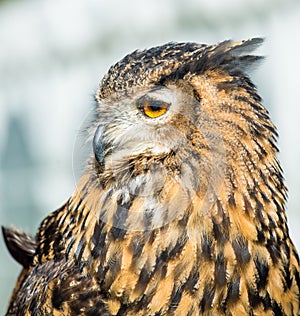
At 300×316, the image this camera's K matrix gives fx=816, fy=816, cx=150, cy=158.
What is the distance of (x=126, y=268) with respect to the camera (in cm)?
246

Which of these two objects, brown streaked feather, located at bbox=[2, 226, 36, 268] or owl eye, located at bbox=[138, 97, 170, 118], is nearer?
owl eye, located at bbox=[138, 97, 170, 118]

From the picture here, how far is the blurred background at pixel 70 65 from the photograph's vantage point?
4699 mm

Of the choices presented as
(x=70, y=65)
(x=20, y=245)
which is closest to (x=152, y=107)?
(x=20, y=245)

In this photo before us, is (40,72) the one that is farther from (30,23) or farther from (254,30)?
(254,30)

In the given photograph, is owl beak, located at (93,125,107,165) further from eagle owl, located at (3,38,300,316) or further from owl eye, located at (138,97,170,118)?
owl eye, located at (138,97,170,118)

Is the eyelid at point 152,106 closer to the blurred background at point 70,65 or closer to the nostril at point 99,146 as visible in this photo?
the nostril at point 99,146

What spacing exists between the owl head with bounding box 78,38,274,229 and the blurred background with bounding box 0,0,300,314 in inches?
78.6

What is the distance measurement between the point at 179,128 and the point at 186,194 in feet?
0.65

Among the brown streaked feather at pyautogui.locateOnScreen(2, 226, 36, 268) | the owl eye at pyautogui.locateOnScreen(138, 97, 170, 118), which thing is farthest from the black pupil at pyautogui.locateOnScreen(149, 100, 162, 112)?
the brown streaked feather at pyautogui.locateOnScreen(2, 226, 36, 268)

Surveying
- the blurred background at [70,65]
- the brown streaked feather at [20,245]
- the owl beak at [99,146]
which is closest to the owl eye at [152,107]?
the owl beak at [99,146]

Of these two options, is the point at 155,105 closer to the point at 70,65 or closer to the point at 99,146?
the point at 99,146

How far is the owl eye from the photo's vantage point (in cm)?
239

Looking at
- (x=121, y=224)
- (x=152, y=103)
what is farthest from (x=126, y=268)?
(x=152, y=103)

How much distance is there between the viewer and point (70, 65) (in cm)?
505
